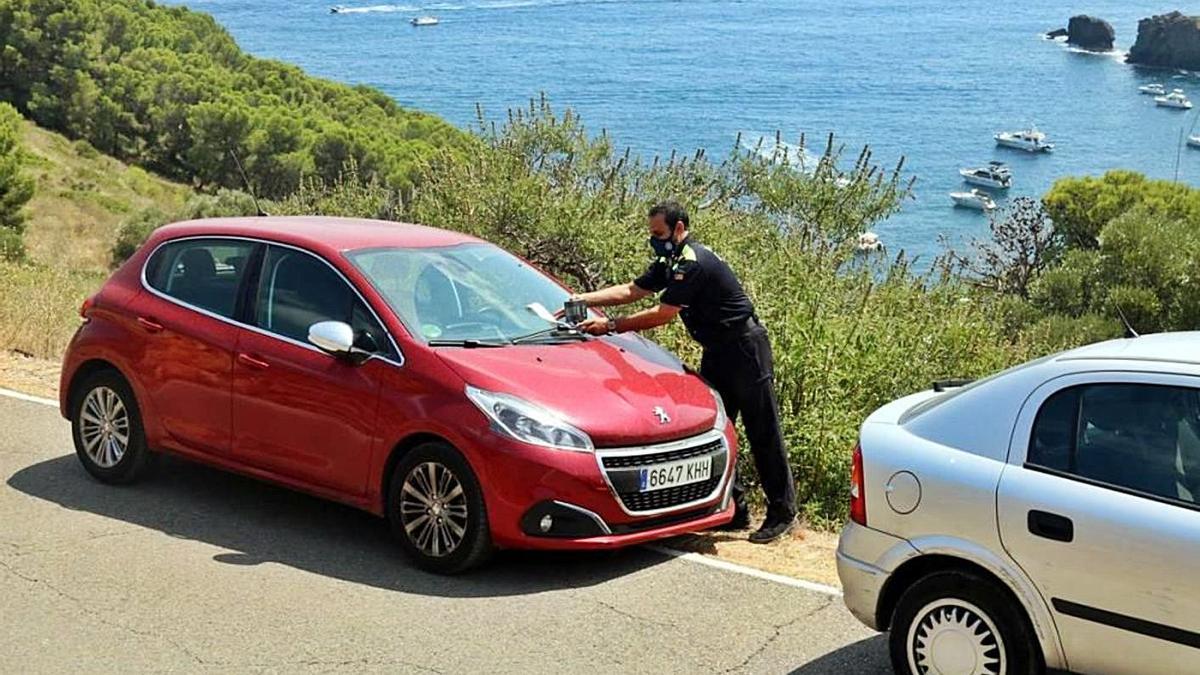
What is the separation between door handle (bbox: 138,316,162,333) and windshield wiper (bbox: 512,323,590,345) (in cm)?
212

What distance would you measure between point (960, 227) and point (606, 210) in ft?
175

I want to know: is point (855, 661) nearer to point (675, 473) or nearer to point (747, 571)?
point (747, 571)

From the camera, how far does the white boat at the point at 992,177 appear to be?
246 feet

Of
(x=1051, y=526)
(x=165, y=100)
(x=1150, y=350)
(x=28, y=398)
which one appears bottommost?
(x=165, y=100)

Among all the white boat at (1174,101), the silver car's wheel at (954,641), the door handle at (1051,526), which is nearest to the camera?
the door handle at (1051,526)

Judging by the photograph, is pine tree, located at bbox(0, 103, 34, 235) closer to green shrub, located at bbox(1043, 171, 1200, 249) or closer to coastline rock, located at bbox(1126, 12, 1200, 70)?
green shrub, located at bbox(1043, 171, 1200, 249)

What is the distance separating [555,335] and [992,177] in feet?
234

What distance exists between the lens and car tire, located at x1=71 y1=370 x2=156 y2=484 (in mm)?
8266

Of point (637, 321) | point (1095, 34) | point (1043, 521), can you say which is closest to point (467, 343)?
point (637, 321)

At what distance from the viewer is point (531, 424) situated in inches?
264

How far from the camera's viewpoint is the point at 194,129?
6800cm

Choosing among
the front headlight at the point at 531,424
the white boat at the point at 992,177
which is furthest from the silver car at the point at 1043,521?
the white boat at the point at 992,177

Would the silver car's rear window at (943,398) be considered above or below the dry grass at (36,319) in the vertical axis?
above

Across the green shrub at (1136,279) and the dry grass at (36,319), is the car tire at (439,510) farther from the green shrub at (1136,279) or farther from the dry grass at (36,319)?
the green shrub at (1136,279)
